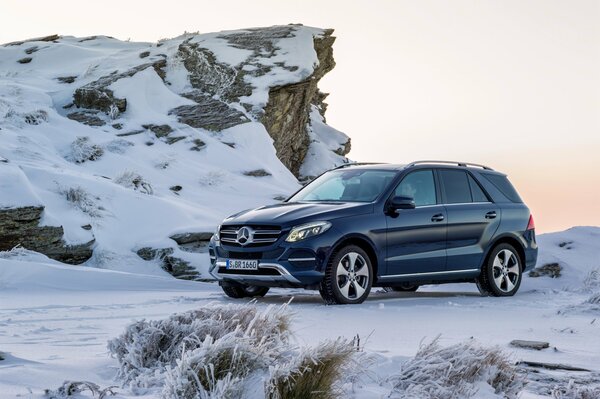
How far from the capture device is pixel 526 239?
13922 mm

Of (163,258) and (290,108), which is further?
(290,108)

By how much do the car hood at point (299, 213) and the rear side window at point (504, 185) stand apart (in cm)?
273

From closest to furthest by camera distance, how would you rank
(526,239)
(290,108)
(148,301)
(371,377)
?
1. (371,377)
2. (148,301)
3. (526,239)
4. (290,108)

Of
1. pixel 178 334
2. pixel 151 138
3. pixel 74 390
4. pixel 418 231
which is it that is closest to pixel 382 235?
pixel 418 231

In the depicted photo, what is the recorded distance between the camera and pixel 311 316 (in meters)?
10.2

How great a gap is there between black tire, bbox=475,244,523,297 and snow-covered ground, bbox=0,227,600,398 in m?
0.24

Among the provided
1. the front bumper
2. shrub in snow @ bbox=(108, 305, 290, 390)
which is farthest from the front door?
shrub in snow @ bbox=(108, 305, 290, 390)

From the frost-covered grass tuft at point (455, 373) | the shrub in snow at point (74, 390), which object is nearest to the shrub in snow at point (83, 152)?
the shrub in snow at point (74, 390)

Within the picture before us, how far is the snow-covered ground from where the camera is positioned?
583cm

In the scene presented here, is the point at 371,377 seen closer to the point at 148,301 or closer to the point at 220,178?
the point at 148,301

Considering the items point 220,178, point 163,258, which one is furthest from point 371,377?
point 220,178

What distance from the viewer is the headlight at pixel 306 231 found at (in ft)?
37.4

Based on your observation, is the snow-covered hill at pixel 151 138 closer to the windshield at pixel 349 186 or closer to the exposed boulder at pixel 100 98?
the exposed boulder at pixel 100 98

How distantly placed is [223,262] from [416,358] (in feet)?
22.5
